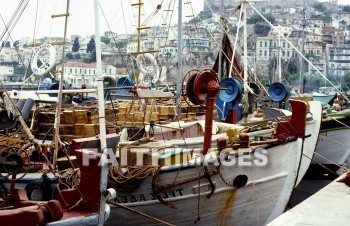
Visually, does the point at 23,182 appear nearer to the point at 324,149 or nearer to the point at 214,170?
the point at 214,170

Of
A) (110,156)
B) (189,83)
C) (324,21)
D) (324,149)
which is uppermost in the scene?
(324,21)

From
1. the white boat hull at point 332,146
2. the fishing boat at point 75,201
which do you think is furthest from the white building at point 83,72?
the fishing boat at point 75,201

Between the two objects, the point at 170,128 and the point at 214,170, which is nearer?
the point at 214,170

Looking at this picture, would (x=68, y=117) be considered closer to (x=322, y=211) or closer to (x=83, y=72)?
(x=322, y=211)

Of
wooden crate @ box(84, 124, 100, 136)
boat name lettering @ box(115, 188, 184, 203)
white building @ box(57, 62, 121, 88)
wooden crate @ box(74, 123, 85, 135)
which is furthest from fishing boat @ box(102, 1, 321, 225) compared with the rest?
white building @ box(57, 62, 121, 88)

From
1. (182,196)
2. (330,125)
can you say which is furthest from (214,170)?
(330,125)

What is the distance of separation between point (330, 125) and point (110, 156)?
10.9 meters

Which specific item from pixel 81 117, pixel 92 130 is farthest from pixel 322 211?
pixel 81 117

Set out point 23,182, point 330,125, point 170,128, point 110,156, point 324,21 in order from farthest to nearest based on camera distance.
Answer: point 324,21
point 330,125
point 170,128
point 23,182
point 110,156

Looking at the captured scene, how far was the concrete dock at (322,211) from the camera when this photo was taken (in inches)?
318

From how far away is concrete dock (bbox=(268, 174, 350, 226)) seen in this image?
809 cm

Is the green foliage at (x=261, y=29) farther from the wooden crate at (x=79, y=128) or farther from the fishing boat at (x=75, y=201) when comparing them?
the fishing boat at (x=75, y=201)

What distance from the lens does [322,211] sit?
344 inches

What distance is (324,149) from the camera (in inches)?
759
